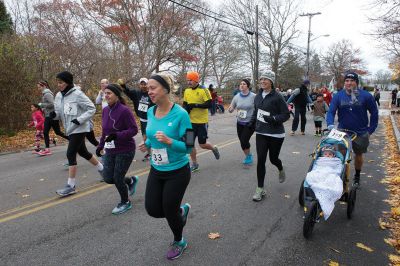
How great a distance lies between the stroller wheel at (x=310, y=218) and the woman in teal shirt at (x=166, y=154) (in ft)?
4.97

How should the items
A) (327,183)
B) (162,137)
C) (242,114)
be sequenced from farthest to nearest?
(242,114), (327,183), (162,137)

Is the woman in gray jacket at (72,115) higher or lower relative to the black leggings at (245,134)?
higher

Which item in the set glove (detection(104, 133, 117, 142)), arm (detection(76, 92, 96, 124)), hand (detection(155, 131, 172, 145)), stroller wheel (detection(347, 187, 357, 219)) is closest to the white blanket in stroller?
stroller wheel (detection(347, 187, 357, 219))

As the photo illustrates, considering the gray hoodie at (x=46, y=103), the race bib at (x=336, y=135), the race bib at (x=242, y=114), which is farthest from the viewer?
the gray hoodie at (x=46, y=103)

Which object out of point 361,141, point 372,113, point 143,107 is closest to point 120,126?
point 143,107

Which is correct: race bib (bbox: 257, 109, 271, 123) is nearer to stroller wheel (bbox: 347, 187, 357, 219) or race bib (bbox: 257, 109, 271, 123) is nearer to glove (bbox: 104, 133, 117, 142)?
stroller wheel (bbox: 347, 187, 357, 219)

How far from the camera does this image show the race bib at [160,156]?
10.6 feet

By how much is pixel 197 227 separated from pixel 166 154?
147 centimetres

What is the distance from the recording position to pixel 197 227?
4242 mm

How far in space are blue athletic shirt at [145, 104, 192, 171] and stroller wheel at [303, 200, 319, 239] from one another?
161cm

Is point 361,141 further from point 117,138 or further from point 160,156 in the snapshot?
point 117,138

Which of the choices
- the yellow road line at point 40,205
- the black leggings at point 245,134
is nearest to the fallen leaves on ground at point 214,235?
the yellow road line at point 40,205

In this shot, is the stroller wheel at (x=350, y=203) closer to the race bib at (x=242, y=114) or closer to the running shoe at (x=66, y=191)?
the race bib at (x=242, y=114)

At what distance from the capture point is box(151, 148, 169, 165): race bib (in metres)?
3.23
